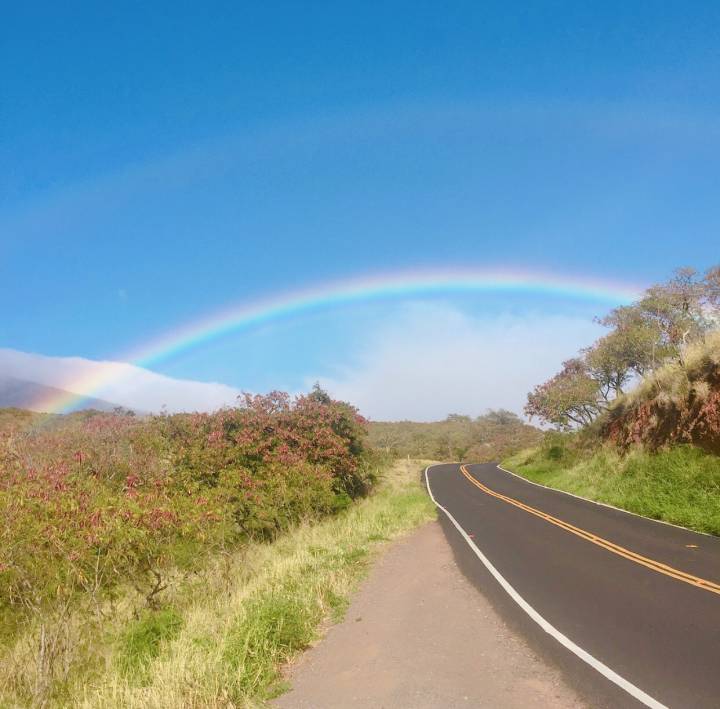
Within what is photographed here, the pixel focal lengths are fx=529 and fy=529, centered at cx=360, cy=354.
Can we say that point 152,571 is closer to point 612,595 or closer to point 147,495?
point 147,495

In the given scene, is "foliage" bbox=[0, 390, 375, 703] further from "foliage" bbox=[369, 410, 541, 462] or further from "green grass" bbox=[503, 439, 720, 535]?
"foliage" bbox=[369, 410, 541, 462]

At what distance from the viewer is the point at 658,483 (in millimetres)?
19406

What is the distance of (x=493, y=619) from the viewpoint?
8156 mm

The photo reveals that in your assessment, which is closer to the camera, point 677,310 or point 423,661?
point 423,661

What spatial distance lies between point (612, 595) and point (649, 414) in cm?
1846

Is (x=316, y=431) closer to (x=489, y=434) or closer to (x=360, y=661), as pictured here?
(x=360, y=661)

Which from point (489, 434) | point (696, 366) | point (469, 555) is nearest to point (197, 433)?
point (469, 555)

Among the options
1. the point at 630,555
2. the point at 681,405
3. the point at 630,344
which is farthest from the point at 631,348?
the point at 630,555

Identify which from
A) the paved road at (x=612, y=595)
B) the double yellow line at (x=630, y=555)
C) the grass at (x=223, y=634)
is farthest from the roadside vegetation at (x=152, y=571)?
the double yellow line at (x=630, y=555)

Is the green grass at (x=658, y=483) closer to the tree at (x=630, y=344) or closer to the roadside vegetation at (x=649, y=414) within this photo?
the roadside vegetation at (x=649, y=414)

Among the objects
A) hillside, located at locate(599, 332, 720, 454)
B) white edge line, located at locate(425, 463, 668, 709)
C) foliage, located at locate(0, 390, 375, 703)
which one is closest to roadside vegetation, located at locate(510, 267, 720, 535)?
hillside, located at locate(599, 332, 720, 454)

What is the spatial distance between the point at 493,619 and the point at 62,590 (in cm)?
734

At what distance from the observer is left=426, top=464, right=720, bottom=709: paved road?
18.6 ft

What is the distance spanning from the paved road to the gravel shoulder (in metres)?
0.45
